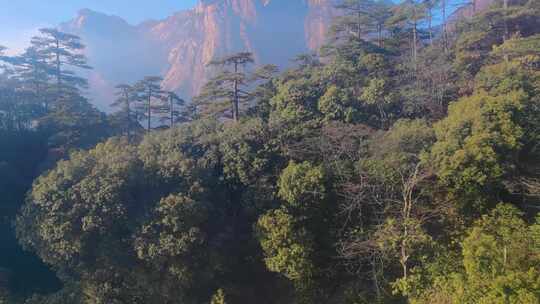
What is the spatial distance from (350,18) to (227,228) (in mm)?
16783

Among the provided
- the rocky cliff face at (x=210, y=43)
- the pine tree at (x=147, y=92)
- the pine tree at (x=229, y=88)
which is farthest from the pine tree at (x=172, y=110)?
the rocky cliff face at (x=210, y=43)

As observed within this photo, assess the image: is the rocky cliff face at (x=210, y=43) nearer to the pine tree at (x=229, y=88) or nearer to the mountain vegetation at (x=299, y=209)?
the pine tree at (x=229, y=88)

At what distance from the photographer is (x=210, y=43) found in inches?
1748

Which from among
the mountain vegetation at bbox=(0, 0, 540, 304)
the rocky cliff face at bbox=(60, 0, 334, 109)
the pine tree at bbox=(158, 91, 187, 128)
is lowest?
the mountain vegetation at bbox=(0, 0, 540, 304)

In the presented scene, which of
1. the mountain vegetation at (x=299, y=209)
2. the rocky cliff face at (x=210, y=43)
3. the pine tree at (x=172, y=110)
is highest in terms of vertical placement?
the rocky cliff face at (x=210, y=43)

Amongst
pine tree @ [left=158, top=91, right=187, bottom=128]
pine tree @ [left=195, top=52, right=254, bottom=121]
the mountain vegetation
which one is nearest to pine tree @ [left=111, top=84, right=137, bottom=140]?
pine tree @ [left=158, top=91, right=187, bottom=128]

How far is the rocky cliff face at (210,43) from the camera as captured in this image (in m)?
43.9

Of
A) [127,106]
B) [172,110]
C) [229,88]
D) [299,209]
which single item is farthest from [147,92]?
[299,209]

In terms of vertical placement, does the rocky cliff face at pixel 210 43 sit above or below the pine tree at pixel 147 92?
above

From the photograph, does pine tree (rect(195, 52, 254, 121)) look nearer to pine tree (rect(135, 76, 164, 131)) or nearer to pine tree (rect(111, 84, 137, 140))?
pine tree (rect(135, 76, 164, 131))

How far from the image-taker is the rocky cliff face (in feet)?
144

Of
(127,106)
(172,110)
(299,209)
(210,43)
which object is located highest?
(210,43)

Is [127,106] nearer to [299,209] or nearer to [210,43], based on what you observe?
[299,209]

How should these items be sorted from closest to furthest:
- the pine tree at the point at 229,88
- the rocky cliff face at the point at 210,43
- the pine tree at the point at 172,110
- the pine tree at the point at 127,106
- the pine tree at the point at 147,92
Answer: the pine tree at the point at 229,88 → the pine tree at the point at 127,106 → the pine tree at the point at 147,92 → the pine tree at the point at 172,110 → the rocky cliff face at the point at 210,43
